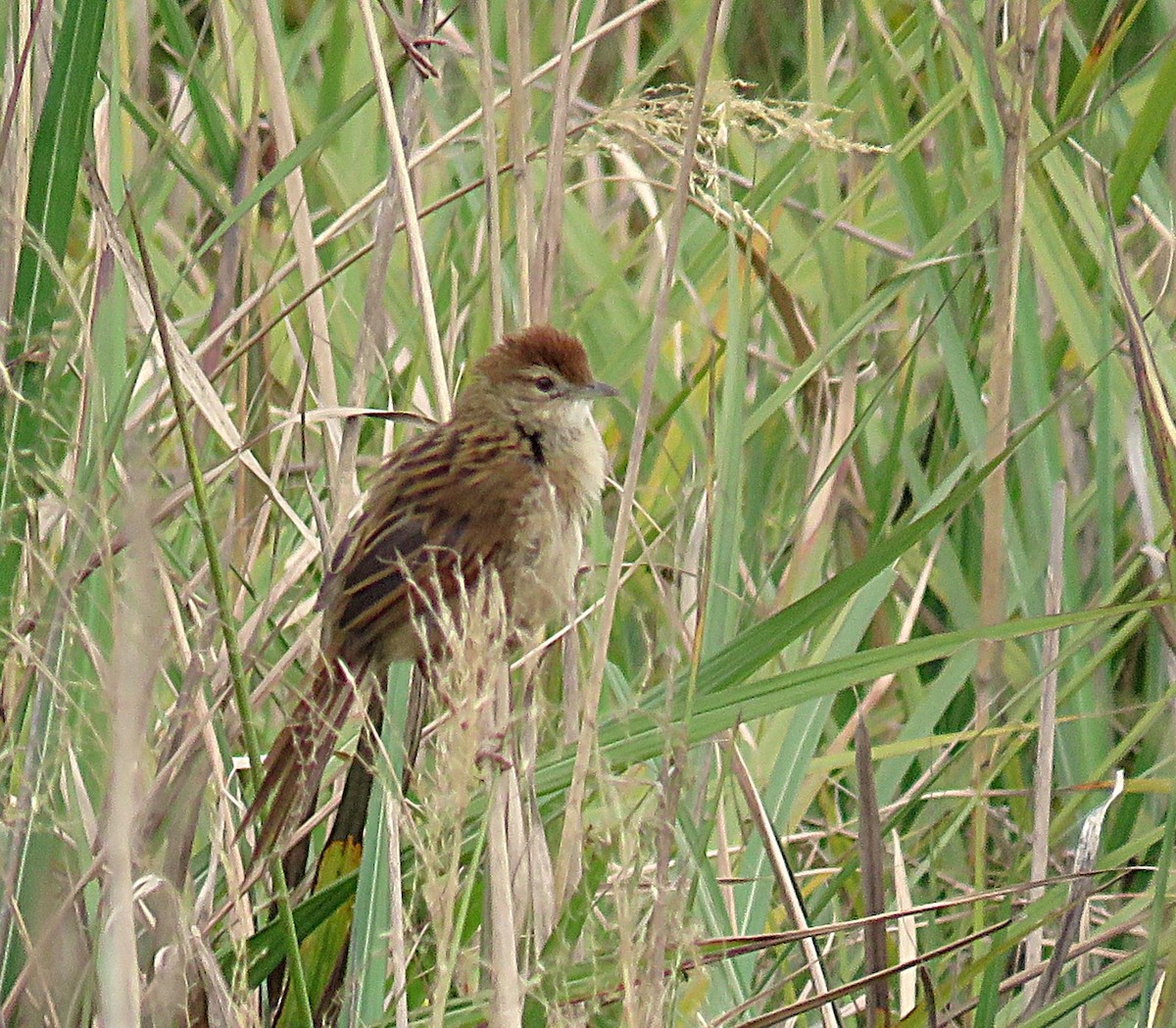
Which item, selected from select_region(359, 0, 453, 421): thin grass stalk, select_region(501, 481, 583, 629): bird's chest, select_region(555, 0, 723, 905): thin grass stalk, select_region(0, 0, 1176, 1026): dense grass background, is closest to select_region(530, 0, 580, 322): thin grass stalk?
A: select_region(0, 0, 1176, 1026): dense grass background

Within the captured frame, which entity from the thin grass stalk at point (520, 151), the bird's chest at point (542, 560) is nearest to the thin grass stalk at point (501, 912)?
the bird's chest at point (542, 560)

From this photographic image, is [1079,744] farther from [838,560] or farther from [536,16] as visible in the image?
[536,16]

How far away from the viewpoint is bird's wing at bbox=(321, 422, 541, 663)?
8.25 feet

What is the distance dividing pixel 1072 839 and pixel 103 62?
1.81 metres

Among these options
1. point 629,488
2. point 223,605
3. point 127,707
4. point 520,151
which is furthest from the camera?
point 520,151

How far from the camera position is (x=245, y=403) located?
280cm

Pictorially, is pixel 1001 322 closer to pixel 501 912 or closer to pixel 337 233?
pixel 337 233

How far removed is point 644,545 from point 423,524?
43cm

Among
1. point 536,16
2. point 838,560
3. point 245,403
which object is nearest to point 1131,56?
point 536,16

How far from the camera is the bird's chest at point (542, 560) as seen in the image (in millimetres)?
2367

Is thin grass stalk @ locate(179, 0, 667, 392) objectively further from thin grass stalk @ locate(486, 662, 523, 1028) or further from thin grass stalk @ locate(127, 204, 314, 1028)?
thin grass stalk @ locate(486, 662, 523, 1028)

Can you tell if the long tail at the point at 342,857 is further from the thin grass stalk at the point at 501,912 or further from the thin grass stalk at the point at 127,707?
the thin grass stalk at the point at 127,707

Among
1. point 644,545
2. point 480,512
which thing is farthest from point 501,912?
point 480,512

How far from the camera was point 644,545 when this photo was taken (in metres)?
2.30
